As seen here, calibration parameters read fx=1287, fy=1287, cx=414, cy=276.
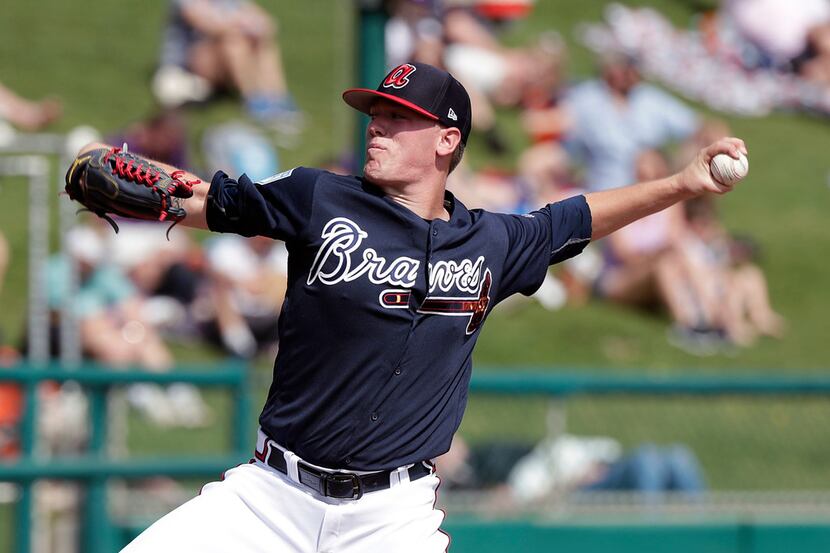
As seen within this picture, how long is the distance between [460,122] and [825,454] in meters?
4.32

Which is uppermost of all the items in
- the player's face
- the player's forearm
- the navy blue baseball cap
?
the navy blue baseball cap

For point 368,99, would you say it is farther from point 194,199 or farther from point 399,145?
point 194,199

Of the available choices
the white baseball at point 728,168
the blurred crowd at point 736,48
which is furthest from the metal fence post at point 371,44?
the blurred crowd at point 736,48

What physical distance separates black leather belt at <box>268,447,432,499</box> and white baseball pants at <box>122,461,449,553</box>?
0.02m

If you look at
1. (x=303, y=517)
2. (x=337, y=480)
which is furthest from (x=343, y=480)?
(x=303, y=517)

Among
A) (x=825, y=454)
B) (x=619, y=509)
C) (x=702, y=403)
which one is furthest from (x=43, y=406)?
(x=825, y=454)

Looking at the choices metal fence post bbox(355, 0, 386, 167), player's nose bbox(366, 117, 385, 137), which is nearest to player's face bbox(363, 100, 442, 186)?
player's nose bbox(366, 117, 385, 137)

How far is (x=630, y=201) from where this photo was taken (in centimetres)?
397

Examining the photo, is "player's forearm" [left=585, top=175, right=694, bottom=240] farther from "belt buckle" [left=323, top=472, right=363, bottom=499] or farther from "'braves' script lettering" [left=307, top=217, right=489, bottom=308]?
"belt buckle" [left=323, top=472, right=363, bottom=499]

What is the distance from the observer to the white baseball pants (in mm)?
3527

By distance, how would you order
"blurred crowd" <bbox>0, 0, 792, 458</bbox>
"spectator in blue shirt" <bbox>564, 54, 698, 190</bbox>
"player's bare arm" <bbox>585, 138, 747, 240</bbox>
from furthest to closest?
1. "spectator in blue shirt" <bbox>564, 54, 698, 190</bbox>
2. "blurred crowd" <bbox>0, 0, 792, 458</bbox>
3. "player's bare arm" <bbox>585, 138, 747, 240</bbox>

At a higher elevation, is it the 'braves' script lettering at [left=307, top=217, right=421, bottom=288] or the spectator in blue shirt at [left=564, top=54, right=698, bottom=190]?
the spectator in blue shirt at [left=564, top=54, right=698, bottom=190]

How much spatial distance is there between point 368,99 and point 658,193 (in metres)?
0.94

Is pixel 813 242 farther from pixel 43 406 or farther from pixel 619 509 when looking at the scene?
pixel 43 406
